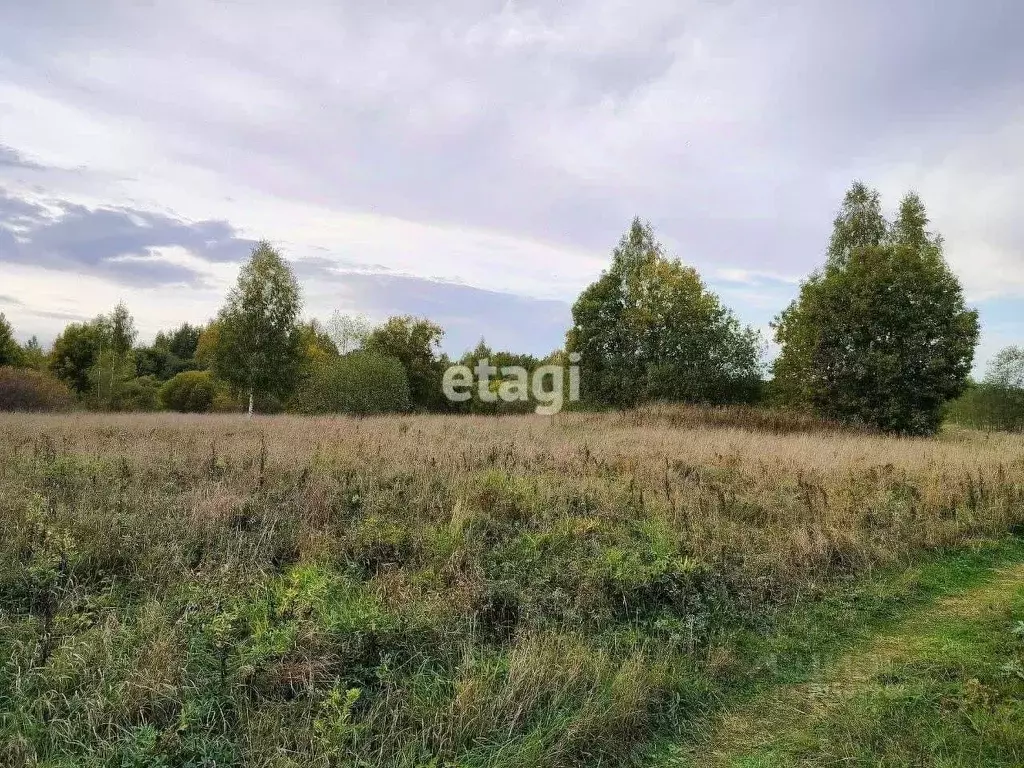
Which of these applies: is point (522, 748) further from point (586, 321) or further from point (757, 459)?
point (586, 321)

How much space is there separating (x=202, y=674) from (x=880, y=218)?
3485 cm

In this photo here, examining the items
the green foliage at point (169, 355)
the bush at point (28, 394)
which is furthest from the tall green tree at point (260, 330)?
the green foliage at point (169, 355)

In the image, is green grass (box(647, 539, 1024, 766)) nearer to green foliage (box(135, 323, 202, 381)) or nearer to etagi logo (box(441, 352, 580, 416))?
etagi logo (box(441, 352, 580, 416))

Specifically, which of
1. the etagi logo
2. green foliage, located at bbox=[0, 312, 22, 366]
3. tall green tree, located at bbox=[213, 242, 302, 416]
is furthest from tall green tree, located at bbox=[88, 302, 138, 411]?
the etagi logo

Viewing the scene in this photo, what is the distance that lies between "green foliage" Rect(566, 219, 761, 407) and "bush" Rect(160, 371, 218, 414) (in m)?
23.5

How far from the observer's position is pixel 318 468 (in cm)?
805

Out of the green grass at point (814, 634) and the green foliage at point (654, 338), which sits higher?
the green foliage at point (654, 338)

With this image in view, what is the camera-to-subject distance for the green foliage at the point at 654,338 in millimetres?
25891

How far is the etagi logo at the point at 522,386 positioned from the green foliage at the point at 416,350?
1075mm

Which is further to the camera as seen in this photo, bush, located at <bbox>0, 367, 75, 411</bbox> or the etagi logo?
the etagi logo

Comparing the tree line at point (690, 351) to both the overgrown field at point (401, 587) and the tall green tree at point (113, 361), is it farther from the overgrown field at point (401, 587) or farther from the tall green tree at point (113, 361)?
the overgrown field at point (401, 587)

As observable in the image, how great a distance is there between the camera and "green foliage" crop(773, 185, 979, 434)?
1872cm

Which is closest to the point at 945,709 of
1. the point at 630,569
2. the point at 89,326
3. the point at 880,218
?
the point at 630,569

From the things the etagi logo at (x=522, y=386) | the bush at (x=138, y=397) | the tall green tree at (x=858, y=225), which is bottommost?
the bush at (x=138, y=397)
